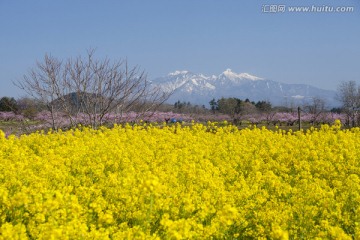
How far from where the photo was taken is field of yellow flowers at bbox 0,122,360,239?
445cm

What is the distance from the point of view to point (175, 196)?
18.8 ft

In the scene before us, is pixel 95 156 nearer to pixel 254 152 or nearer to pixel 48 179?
pixel 48 179

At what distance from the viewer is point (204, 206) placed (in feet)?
17.1

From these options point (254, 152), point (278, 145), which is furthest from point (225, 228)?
point (278, 145)

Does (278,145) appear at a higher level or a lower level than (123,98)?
lower

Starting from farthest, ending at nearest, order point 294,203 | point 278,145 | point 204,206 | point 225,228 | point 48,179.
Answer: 1. point 278,145
2. point 48,179
3. point 294,203
4. point 204,206
5. point 225,228

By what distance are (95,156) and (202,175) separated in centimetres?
272

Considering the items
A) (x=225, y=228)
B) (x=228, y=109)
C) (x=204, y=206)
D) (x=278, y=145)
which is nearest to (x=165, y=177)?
(x=204, y=206)

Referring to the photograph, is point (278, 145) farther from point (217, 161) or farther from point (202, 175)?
point (202, 175)

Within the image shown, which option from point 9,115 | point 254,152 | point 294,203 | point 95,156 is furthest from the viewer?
point 9,115

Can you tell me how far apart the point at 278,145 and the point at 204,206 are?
243 inches

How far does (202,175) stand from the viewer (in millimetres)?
6684

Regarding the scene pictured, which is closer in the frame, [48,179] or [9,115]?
[48,179]

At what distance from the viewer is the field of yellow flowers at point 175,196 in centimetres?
445
